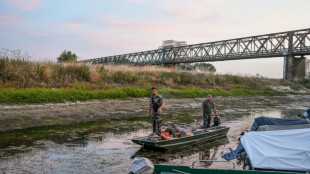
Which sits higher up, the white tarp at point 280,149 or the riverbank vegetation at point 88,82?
the riverbank vegetation at point 88,82

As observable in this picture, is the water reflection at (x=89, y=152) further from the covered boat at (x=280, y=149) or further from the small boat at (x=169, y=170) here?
the small boat at (x=169, y=170)

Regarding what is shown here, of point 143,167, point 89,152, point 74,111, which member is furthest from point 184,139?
point 74,111

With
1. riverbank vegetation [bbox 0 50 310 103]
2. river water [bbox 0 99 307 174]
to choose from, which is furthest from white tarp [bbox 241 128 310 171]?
riverbank vegetation [bbox 0 50 310 103]

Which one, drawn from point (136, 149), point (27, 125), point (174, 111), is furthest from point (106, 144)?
point (174, 111)

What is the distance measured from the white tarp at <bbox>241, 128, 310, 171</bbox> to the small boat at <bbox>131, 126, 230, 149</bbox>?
3.21 meters

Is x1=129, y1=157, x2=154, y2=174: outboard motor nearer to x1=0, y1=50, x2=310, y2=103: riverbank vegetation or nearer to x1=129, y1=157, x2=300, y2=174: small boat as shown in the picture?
x1=129, y1=157, x2=300, y2=174: small boat

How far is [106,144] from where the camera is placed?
12609 mm

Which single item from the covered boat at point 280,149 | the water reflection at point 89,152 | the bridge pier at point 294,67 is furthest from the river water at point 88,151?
the bridge pier at point 294,67

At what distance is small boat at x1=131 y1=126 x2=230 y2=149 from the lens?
11227 millimetres

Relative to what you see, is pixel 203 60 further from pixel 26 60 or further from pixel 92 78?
pixel 26 60

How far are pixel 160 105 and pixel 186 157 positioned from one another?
260 cm

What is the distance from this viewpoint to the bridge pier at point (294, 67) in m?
50.9

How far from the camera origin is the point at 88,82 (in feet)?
80.4

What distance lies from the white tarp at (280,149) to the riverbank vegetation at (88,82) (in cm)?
1420
